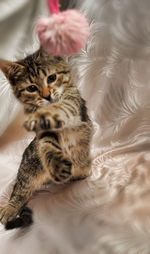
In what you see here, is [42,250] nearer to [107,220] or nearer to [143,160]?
[107,220]

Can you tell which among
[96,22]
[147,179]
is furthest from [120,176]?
[96,22]

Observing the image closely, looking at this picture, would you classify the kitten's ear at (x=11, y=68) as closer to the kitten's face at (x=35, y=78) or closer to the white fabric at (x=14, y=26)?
the kitten's face at (x=35, y=78)

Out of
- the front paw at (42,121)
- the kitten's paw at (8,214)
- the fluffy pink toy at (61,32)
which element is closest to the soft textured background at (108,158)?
the kitten's paw at (8,214)

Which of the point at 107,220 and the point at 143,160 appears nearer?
the point at 107,220

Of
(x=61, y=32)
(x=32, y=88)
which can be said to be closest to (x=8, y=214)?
(x=32, y=88)

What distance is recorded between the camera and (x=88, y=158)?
65 centimetres

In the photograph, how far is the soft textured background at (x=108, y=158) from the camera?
57 centimetres

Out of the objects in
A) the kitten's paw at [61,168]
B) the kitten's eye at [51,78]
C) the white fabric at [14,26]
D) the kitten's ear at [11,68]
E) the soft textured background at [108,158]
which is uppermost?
the kitten's ear at [11,68]

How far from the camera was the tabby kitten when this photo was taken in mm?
524

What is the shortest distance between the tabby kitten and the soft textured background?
2.4 inches

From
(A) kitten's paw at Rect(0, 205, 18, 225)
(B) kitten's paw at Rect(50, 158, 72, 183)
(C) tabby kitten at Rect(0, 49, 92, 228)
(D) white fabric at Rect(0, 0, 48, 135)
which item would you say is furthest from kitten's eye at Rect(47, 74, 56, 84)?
(D) white fabric at Rect(0, 0, 48, 135)

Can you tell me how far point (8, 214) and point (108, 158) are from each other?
Answer: 0.32m

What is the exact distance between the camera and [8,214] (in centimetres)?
58

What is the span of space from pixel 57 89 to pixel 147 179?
33 centimetres
